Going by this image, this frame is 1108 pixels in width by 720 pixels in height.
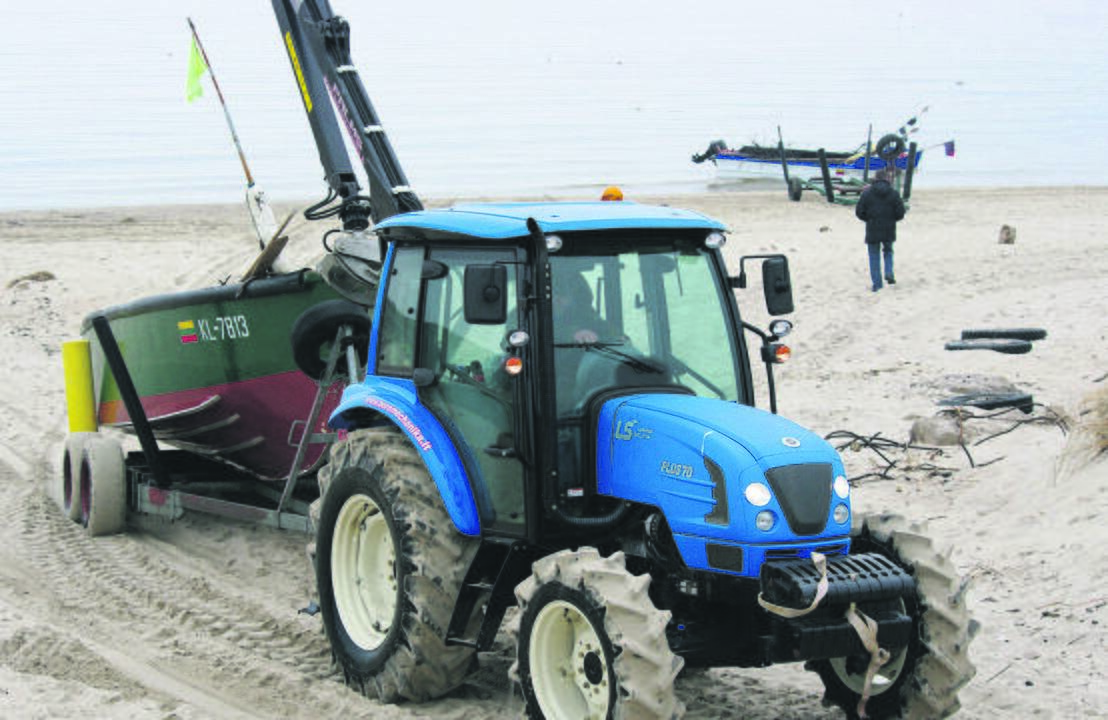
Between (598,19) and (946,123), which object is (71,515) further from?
(598,19)

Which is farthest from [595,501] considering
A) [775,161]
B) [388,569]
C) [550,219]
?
[775,161]

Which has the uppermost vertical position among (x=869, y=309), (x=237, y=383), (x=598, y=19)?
(x=598, y=19)

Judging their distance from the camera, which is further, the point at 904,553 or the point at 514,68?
the point at 514,68

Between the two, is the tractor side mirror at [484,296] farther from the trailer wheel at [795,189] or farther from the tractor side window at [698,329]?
the trailer wheel at [795,189]

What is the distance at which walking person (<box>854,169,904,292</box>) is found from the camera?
58.7ft

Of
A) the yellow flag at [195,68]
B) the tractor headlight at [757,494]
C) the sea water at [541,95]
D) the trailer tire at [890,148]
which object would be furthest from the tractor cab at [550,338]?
the sea water at [541,95]

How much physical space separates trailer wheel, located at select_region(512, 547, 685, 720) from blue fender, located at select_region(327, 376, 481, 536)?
0.63 metres

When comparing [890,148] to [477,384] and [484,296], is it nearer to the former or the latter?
[477,384]

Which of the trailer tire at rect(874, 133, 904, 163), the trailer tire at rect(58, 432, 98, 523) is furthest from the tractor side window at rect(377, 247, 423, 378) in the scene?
the trailer tire at rect(874, 133, 904, 163)

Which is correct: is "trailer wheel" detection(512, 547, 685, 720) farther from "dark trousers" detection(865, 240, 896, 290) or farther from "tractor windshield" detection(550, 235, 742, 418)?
"dark trousers" detection(865, 240, 896, 290)

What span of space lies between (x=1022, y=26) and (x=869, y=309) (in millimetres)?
88321

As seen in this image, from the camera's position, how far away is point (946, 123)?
51125 mm

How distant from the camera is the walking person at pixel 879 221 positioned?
1791 centimetres

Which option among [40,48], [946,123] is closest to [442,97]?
[946,123]
